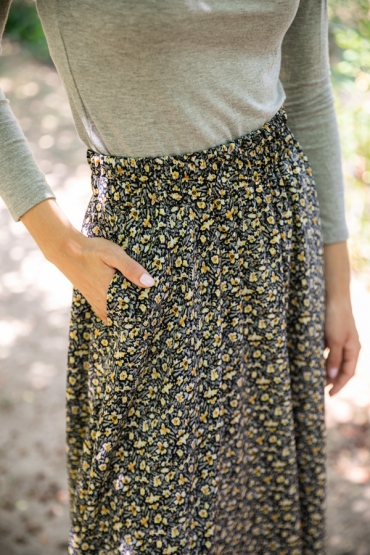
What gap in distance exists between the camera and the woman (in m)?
1.14

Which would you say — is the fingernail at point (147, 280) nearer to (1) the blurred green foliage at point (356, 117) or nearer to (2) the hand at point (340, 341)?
(2) the hand at point (340, 341)

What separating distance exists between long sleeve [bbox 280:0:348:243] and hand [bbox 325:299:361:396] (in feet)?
0.67

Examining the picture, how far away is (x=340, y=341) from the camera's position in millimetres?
1653

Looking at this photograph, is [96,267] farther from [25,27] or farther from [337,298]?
[25,27]

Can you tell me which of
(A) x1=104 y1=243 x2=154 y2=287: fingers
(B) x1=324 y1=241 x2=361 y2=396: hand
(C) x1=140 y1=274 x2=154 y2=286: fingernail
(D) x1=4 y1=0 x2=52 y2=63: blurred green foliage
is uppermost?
(D) x1=4 y1=0 x2=52 y2=63: blurred green foliage

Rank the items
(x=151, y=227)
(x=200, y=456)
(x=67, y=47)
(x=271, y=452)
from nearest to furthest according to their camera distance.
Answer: (x=67, y=47) → (x=151, y=227) → (x=200, y=456) → (x=271, y=452)

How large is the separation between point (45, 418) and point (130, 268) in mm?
2325

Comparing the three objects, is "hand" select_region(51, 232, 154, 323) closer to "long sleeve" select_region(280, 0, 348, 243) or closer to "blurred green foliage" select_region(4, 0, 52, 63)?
"long sleeve" select_region(280, 0, 348, 243)

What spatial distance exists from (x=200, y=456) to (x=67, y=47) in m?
0.95

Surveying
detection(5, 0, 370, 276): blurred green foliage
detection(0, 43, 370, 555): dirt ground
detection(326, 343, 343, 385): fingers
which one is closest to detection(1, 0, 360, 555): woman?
detection(326, 343, 343, 385): fingers

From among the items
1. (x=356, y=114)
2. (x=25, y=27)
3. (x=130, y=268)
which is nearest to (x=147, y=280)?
(x=130, y=268)

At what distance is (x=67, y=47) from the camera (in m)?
1.12

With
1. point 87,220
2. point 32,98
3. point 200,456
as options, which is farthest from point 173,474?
point 32,98

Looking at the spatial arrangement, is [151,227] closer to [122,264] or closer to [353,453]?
[122,264]
